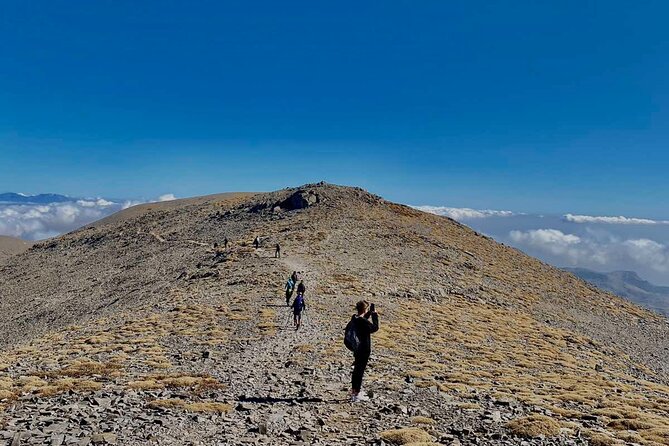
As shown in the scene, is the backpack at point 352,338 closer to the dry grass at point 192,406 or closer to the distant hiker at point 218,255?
the dry grass at point 192,406

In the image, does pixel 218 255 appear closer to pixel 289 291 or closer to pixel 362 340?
pixel 289 291

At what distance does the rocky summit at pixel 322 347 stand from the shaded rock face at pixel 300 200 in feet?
29.4

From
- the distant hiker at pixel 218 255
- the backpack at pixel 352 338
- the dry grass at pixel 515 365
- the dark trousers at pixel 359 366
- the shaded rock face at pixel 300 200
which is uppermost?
the shaded rock face at pixel 300 200

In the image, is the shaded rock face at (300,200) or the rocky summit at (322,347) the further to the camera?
the shaded rock face at (300,200)

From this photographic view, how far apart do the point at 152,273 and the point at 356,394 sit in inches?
1769

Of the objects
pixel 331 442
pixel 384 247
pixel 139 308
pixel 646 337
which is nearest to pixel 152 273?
pixel 139 308

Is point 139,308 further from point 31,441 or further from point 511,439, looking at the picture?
point 511,439

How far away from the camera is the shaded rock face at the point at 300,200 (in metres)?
80.8

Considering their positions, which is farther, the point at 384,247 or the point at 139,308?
the point at 384,247

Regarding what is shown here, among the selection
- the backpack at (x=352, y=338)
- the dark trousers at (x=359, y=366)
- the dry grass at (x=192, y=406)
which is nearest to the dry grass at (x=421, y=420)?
the dark trousers at (x=359, y=366)

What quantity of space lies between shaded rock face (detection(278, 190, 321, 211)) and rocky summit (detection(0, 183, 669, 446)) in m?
8.97

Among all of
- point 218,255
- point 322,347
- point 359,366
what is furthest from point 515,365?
point 218,255

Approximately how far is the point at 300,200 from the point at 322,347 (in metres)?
61.9

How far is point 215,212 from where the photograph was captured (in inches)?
3615
